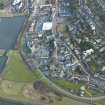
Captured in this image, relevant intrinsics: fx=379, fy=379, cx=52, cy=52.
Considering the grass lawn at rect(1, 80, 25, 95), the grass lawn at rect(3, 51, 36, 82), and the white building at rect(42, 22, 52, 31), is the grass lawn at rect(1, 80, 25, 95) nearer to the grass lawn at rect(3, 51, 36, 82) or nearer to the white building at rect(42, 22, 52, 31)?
the grass lawn at rect(3, 51, 36, 82)

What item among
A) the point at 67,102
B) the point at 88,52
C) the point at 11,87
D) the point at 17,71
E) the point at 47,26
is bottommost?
the point at 67,102

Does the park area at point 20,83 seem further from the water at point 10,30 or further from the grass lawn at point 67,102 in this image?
the water at point 10,30

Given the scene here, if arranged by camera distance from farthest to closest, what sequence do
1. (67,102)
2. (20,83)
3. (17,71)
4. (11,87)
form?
(17,71) → (20,83) → (11,87) → (67,102)

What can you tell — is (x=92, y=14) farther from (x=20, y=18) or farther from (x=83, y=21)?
(x=20, y=18)

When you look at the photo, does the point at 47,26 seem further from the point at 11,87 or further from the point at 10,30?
the point at 11,87

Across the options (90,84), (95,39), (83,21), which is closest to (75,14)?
(83,21)

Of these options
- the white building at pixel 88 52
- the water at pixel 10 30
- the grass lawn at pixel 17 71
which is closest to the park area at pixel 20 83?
the grass lawn at pixel 17 71

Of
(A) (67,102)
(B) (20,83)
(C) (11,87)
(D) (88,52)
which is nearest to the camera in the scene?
(A) (67,102)

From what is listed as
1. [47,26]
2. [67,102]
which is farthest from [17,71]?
[47,26]
